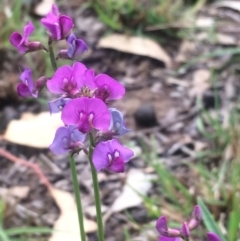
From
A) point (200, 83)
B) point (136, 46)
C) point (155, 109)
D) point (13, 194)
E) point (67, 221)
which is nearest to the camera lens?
point (67, 221)

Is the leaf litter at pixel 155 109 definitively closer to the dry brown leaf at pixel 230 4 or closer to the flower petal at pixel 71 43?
the dry brown leaf at pixel 230 4

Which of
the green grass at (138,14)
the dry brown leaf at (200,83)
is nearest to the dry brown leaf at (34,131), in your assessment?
the dry brown leaf at (200,83)

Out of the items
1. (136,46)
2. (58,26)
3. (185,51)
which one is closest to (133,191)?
(136,46)

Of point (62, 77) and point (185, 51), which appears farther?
point (185, 51)

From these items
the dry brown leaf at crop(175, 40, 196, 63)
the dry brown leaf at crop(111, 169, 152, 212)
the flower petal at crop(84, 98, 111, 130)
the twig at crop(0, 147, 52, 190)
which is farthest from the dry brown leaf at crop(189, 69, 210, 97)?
the flower petal at crop(84, 98, 111, 130)

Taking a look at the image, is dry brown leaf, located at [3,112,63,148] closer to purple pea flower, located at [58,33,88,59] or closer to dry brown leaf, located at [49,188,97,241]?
dry brown leaf, located at [49,188,97,241]

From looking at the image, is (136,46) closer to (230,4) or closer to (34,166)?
(230,4)

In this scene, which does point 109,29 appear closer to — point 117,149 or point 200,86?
point 200,86
